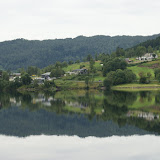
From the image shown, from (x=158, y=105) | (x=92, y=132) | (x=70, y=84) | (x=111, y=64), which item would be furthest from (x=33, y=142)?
(x=111, y=64)

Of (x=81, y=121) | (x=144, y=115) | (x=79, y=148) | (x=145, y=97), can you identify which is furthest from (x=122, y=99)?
(x=79, y=148)

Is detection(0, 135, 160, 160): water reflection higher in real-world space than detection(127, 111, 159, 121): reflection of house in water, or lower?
higher

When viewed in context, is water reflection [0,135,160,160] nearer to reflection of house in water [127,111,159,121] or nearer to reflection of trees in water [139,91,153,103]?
reflection of house in water [127,111,159,121]

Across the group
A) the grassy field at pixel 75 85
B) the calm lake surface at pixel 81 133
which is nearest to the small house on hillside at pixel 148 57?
the grassy field at pixel 75 85

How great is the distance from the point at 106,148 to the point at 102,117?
21.9m

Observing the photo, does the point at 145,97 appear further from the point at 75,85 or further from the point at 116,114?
the point at 75,85

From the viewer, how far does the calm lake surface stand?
34750mm

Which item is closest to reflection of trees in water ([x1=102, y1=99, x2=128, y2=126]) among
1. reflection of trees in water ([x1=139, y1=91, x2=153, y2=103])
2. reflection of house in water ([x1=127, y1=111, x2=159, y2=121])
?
reflection of house in water ([x1=127, y1=111, x2=159, y2=121])

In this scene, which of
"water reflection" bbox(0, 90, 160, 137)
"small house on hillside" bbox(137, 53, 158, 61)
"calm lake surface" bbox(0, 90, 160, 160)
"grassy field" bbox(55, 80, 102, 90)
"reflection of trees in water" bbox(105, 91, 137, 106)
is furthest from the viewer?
"small house on hillside" bbox(137, 53, 158, 61)

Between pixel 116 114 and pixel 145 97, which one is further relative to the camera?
pixel 145 97

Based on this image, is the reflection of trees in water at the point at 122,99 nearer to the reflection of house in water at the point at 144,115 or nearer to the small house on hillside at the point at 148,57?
the reflection of house in water at the point at 144,115

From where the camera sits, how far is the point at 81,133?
1829 inches

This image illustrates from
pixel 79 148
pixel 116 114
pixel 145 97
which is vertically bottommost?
pixel 145 97

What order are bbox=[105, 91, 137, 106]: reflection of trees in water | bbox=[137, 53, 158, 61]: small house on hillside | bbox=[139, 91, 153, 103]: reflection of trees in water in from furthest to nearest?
1. bbox=[137, 53, 158, 61]: small house on hillside
2. bbox=[139, 91, 153, 103]: reflection of trees in water
3. bbox=[105, 91, 137, 106]: reflection of trees in water
